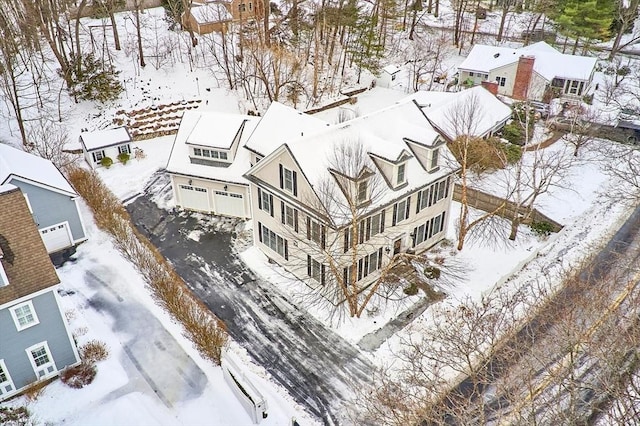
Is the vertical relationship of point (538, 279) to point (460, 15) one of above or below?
below

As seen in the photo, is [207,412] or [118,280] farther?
[118,280]

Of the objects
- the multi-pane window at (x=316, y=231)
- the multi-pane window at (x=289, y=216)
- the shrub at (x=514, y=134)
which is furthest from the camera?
the shrub at (x=514, y=134)

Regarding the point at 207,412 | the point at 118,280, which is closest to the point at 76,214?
the point at 118,280

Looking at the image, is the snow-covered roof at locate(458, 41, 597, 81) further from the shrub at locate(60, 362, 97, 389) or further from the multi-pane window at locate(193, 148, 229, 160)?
the shrub at locate(60, 362, 97, 389)

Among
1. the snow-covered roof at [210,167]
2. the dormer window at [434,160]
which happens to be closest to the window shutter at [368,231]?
the dormer window at [434,160]

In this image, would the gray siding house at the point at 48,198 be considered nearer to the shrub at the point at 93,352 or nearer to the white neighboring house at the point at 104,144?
the white neighboring house at the point at 104,144

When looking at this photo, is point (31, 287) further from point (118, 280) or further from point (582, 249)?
point (582, 249)
